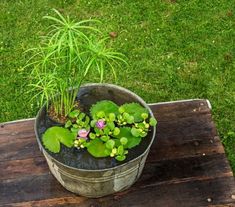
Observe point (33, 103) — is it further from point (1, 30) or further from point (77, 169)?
point (77, 169)

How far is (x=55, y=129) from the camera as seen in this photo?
92.2 inches

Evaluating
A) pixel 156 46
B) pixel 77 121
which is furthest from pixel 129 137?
pixel 156 46

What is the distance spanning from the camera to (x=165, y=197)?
2475mm

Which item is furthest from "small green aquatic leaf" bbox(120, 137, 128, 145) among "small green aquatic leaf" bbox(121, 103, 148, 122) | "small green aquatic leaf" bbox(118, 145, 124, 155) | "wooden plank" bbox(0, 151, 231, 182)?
"wooden plank" bbox(0, 151, 231, 182)

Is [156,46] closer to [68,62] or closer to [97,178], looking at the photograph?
[68,62]

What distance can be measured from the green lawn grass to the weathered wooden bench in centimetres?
55

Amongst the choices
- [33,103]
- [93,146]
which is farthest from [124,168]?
[33,103]

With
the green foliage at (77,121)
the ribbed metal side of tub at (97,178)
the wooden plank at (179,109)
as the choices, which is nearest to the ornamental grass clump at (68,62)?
the green foliage at (77,121)

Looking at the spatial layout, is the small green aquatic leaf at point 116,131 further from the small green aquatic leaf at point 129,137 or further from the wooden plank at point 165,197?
the wooden plank at point 165,197

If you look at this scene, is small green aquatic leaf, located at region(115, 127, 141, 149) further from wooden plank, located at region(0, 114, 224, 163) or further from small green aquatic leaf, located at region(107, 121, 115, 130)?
wooden plank, located at region(0, 114, 224, 163)

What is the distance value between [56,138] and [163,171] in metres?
0.67

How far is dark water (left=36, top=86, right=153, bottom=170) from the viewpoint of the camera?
225 centimetres

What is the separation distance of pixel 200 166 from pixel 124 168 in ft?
1.94

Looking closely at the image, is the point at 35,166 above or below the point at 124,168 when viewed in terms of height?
below
